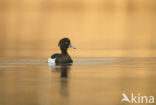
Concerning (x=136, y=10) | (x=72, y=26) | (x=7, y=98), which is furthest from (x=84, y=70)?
(x=136, y=10)

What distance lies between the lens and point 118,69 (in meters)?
15.3

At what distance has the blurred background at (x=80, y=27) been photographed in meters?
24.8

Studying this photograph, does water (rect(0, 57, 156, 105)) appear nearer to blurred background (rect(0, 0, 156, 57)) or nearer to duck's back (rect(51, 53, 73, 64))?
duck's back (rect(51, 53, 73, 64))

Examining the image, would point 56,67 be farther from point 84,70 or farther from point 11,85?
point 11,85

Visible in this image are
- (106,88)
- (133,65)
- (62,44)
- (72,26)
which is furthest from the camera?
(72,26)

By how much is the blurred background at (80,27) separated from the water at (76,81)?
336 centimetres

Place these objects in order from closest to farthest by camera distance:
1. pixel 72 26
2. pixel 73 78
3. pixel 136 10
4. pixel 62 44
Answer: pixel 73 78
pixel 62 44
pixel 72 26
pixel 136 10

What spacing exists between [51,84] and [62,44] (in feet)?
18.3

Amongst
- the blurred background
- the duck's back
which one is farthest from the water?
the blurred background

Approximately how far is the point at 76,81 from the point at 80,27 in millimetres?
24229

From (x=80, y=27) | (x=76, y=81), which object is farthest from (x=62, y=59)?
(x=80, y=27)

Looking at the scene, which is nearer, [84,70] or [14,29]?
[84,70]

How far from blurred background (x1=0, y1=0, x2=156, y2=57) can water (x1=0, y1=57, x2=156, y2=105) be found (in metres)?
3.36

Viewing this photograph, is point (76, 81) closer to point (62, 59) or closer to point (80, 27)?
point (62, 59)
